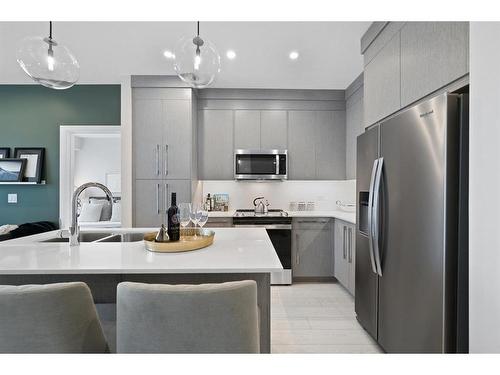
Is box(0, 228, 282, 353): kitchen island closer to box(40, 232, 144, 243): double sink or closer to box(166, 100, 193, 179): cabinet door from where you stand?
box(40, 232, 144, 243): double sink

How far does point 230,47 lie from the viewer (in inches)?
109

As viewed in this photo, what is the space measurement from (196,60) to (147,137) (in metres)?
2.11

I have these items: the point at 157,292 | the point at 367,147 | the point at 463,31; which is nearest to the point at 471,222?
the point at 463,31

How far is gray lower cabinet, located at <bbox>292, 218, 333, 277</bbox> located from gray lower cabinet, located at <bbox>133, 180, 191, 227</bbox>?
1449 millimetres

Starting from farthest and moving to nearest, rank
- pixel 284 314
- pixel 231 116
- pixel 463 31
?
pixel 231 116, pixel 284 314, pixel 463 31

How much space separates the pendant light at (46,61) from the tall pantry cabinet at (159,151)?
1865 mm

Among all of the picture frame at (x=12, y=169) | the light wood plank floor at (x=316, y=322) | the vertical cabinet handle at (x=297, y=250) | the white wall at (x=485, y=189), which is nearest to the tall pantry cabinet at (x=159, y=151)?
the vertical cabinet handle at (x=297, y=250)

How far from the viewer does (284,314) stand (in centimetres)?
266

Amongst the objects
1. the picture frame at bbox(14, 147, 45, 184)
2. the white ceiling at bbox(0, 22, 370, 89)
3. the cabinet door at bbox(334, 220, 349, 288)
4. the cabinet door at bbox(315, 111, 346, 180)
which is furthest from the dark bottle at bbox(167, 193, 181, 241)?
the picture frame at bbox(14, 147, 45, 184)

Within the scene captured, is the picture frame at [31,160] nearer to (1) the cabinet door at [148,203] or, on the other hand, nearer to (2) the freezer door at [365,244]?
(1) the cabinet door at [148,203]

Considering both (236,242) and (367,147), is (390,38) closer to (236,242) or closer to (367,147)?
(367,147)

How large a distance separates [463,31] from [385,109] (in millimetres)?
847

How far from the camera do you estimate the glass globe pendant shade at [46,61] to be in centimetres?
150

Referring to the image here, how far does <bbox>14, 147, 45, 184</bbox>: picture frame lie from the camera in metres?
3.76
